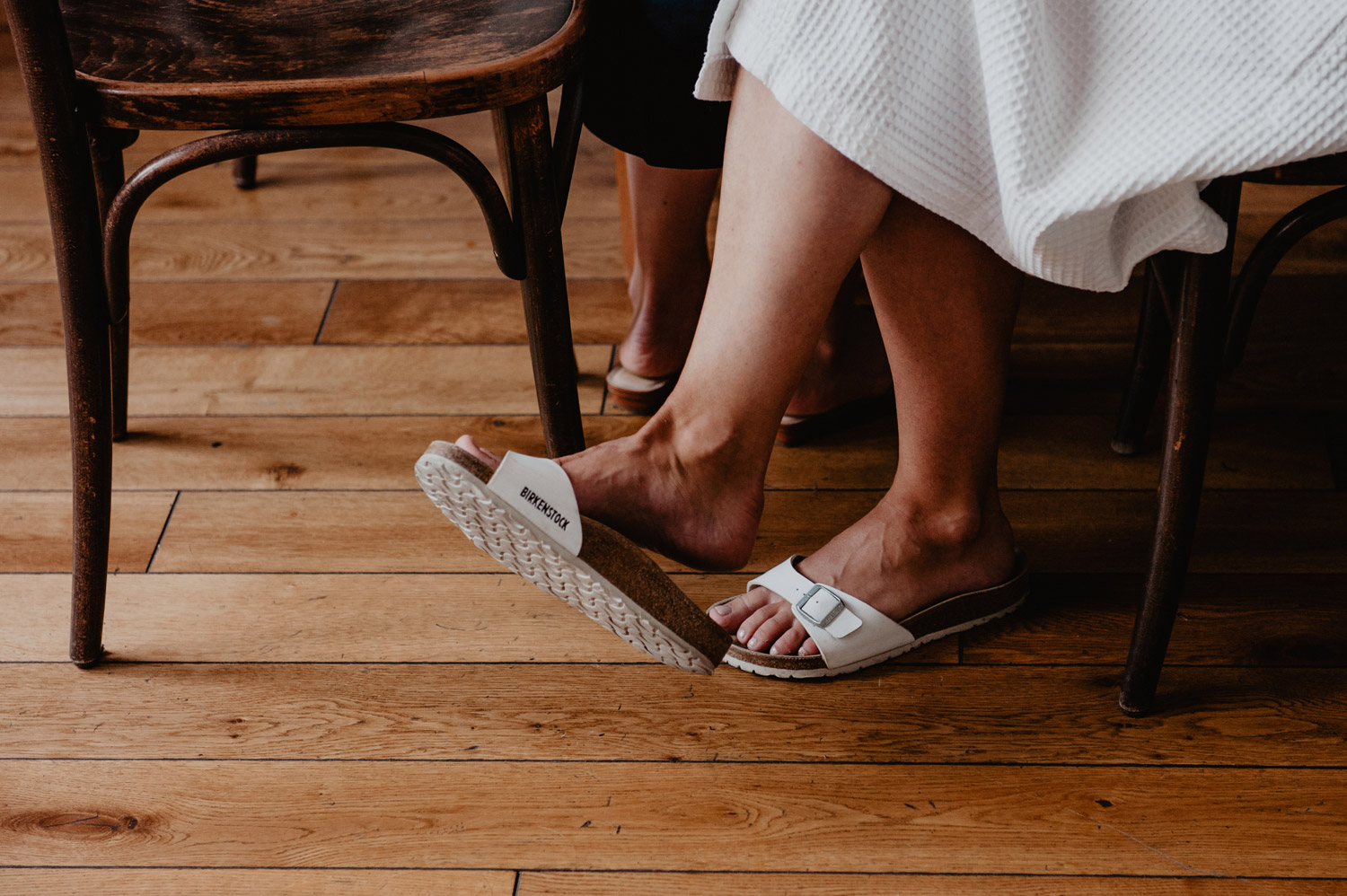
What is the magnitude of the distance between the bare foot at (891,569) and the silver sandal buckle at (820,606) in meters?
0.01

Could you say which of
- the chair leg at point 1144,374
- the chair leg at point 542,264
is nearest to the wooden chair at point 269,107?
the chair leg at point 542,264

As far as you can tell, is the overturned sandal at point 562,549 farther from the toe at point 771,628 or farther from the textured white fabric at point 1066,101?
the textured white fabric at point 1066,101

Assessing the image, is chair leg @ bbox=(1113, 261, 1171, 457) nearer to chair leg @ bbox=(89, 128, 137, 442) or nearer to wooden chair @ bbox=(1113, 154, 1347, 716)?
wooden chair @ bbox=(1113, 154, 1347, 716)

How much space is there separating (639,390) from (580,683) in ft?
1.29

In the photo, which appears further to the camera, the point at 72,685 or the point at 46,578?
the point at 46,578

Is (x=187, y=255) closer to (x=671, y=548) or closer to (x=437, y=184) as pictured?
(x=437, y=184)

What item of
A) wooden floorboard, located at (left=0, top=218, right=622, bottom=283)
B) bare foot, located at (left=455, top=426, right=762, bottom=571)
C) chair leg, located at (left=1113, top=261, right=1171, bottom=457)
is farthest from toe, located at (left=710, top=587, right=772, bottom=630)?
wooden floorboard, located at (left=0, top=218, right=622, bottom=283)

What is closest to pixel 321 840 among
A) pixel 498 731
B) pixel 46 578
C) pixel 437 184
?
pixel 498 731

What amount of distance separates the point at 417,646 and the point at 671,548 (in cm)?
27

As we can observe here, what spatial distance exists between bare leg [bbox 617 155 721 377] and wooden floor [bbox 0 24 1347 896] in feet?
0.29

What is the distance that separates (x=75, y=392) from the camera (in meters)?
0.78

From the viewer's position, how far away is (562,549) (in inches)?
26.0

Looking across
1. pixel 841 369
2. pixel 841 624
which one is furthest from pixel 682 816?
pixel 841 369

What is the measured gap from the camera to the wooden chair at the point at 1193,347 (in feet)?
2.08
